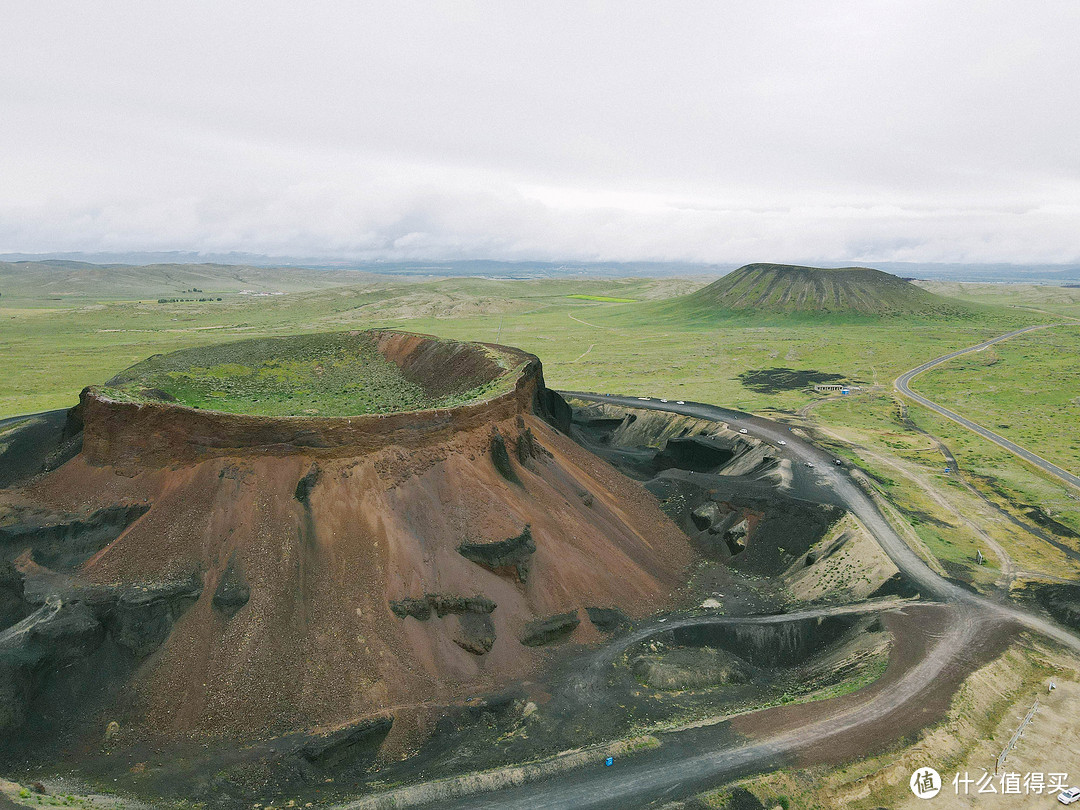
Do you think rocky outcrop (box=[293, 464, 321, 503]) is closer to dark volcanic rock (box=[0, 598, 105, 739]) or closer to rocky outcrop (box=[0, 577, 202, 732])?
rocky outcrop (box=[0, 577, 202, 732])

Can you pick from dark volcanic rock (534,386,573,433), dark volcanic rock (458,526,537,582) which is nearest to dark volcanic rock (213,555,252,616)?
dark volcanic rock (458,526,537,582)

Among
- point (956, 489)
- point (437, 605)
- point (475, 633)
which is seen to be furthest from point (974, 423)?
point (437, 605)

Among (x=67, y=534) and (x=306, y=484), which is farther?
(x=306, y=484)

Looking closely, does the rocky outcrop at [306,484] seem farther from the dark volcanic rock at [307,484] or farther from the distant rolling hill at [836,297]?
the distant rolling hill at [836,297]

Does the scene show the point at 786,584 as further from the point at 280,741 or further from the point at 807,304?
the point at 807,304

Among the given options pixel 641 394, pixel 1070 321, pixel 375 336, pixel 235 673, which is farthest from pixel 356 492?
pixel 1070 321

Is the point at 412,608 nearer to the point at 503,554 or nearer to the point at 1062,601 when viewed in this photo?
the point at 503,554
